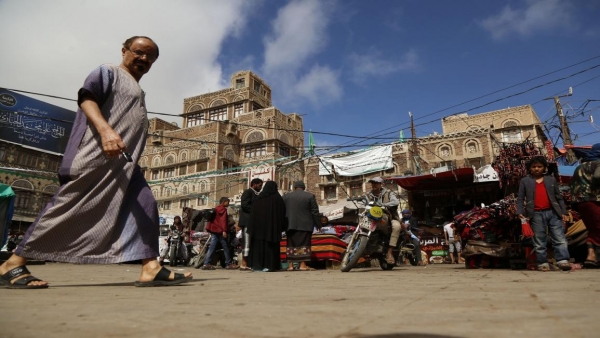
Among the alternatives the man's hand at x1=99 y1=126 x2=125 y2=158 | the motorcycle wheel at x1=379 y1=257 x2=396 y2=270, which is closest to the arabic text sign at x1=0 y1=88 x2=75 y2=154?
the motorcycle wheel at x1=379 y1=257 x2=396 y2=270

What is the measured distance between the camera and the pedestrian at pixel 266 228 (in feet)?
20.2

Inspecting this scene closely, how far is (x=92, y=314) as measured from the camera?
131 centimetres

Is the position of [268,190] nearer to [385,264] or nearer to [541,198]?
[385,264]

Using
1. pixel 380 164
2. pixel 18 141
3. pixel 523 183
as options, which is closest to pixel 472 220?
pixel 523 183

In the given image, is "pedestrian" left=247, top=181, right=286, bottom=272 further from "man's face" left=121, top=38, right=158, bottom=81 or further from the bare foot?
the bare foot

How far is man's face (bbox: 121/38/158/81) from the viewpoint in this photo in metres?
2.82

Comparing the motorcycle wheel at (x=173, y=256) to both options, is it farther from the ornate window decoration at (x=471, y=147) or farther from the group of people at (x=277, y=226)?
the ornate window decoration at (x=471, y=147)

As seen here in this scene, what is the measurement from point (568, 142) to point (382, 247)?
16106 mm

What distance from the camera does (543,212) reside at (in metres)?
4.79

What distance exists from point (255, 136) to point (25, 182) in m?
21.9

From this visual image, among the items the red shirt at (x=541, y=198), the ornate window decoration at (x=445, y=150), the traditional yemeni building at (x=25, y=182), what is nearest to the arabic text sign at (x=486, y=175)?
the red shirt at (x=541, y=198)

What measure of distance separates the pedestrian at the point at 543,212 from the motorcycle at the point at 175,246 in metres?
8.35

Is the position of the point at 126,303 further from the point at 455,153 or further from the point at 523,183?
the point at 455,153

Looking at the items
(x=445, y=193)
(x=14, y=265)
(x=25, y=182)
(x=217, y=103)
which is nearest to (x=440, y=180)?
(x=445, y=193)
